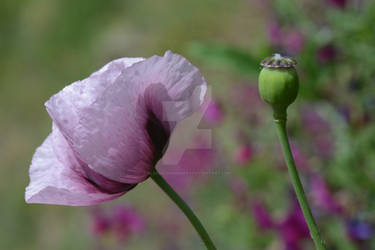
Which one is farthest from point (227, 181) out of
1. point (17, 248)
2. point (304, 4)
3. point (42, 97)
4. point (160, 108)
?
point (42, 97)

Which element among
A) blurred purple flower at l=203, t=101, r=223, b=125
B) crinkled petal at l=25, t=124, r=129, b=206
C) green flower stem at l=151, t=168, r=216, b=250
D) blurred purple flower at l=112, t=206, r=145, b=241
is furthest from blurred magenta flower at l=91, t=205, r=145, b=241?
green flower stem at l=151, t=168, r=216, b=250

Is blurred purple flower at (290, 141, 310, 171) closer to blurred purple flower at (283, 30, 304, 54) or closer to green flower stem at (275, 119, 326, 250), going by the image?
blurred purple flower at (283, 30, 304, 54)

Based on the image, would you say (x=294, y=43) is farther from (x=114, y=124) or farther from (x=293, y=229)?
(x=114, y=124)

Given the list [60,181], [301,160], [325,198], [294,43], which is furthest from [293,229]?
[60,181]

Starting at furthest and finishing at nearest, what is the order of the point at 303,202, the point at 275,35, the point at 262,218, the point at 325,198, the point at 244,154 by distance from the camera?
the point at 275,35 < the point at 244,154 < the point at 262,218 < the point at 325,198 < the point at 303,202

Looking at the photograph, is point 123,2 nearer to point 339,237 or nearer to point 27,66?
point 27,66

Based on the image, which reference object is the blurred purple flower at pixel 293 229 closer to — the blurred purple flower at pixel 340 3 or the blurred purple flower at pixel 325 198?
the blurred purple flower at pixel 325 198
